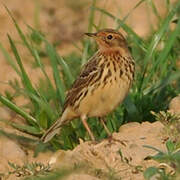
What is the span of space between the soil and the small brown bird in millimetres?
313

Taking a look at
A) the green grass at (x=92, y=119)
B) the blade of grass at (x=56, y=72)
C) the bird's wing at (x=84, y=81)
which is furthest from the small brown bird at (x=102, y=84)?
the blade of grass at (x=56, y=72)

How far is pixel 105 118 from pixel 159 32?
40.3 inches

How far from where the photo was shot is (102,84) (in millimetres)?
6504

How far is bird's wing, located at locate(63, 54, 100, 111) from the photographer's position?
261 inches

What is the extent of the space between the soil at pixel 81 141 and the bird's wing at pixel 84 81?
51 centimetres

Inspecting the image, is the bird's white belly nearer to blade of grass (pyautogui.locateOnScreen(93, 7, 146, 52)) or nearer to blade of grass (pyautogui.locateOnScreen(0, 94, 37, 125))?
blade of grass (pyautogui.locateOnScreen(0, 94, 37, 125))

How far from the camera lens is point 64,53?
10070 millimetres

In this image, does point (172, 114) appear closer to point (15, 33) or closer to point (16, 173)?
point (16, 173)

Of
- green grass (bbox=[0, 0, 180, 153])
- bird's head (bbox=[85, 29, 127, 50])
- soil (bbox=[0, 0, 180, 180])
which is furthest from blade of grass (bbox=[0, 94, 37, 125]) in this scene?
bird's head (bbox=[85, 29, 127, 50])

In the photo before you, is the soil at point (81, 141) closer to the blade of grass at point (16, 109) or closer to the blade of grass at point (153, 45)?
the blade of grass at point (16, 109)

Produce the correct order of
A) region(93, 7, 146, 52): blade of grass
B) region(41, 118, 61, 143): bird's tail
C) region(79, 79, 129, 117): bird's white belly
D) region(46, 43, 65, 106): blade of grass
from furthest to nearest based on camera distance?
region(93, 7, 146, 52): blade of grass < region(46, 43, 65, 106): blade of grass < region(41, 118, 61, 143): bird's tail < region(79, 79, 129, 117): bird's white belly

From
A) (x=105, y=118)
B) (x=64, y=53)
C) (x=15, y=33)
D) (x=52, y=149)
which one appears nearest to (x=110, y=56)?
(x=105, y=118)

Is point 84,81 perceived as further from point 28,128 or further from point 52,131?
point 28,128

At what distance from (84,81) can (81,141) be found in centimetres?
54
